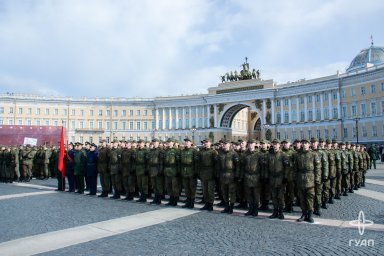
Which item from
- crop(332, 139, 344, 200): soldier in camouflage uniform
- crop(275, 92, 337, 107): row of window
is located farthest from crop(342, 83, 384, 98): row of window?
crop(332, 139, 344, 200): soldier in camouflage uniform

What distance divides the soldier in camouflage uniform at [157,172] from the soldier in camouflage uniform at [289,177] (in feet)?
14.2

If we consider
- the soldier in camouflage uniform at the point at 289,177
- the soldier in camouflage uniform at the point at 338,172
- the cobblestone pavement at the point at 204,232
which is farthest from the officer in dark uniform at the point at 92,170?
the soldier in camouflage uniform at the point at 338,172

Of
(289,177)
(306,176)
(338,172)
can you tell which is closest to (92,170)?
(289,177)

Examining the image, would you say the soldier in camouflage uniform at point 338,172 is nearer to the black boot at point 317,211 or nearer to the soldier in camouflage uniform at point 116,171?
the black boot at point 317,211

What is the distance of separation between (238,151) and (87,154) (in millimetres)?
7066

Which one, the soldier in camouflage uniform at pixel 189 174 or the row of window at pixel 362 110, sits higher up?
the row of window at pixel 362 110

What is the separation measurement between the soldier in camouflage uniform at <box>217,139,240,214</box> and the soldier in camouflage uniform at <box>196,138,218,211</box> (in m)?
0.36

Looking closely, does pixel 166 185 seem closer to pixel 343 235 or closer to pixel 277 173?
pixel 277 173

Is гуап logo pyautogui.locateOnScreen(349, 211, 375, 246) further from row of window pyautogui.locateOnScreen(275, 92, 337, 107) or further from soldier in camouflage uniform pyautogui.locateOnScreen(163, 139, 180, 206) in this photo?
row of window pyautogui.locateOnScreen(275, 92, 337, 107)

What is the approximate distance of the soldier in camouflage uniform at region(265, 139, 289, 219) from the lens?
32.2 ft

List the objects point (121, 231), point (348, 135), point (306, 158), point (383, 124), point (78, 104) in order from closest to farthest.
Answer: point (121, 231) → point (306, 158) → point (383, 124) → point (348, 135) → point (78, 104)

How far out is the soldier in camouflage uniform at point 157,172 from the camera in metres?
12.4

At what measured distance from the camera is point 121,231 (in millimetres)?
8195

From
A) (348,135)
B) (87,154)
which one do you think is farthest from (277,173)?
(348,135)
